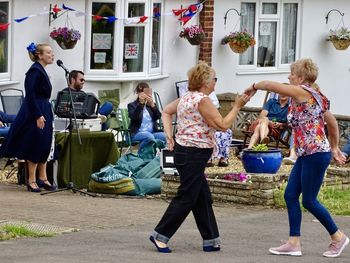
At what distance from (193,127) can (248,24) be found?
40.9ft

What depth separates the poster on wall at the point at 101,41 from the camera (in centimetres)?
1955

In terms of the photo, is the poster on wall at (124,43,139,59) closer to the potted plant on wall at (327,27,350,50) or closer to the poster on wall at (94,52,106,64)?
the poster on wall at (94,52,106,64)

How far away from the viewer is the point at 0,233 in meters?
10.8

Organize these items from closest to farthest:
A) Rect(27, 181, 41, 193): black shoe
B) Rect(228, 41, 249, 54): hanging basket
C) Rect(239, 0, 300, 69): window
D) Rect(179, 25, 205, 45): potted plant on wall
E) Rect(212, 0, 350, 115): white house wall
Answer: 1. Rect(27, 181, 41, 193): black shoe
2. Rect(179, 25, 205, 45): potted plant on wall
3. Rect(228, 41, 249, 54): hanging basket
4. Rect(212, 0, 350, 115): white house wall
5. Rect(239, 0, 300, 69): window

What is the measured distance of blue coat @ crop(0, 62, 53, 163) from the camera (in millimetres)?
14297

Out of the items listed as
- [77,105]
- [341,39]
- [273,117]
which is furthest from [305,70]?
[341,39]

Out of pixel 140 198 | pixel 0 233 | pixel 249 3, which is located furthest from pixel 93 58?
pixel 0 233

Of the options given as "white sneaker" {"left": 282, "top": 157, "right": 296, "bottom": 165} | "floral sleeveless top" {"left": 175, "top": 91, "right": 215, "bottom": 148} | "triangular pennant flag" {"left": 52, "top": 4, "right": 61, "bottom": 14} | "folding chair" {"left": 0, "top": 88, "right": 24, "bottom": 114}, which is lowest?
"white sneaker" {"left": 282, "top": 157, "right": 296, "bottom": 165}

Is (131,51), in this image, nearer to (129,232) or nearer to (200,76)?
(129,232)

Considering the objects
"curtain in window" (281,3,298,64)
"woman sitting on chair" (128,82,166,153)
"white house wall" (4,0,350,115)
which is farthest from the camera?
"curtain in window" (281,3,298,64)

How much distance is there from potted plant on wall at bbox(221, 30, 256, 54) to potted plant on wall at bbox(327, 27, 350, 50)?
271 cm

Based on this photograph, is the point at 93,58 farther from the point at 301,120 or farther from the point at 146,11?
the point at 301,120

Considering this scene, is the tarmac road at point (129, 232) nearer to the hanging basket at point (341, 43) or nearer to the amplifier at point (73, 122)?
the amplifier at point (73, 122)

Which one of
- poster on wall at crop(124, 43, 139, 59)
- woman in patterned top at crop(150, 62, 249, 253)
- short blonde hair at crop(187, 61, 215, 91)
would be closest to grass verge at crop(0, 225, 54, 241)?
woman in patterned top at crop(150, 62, 249, 253)
